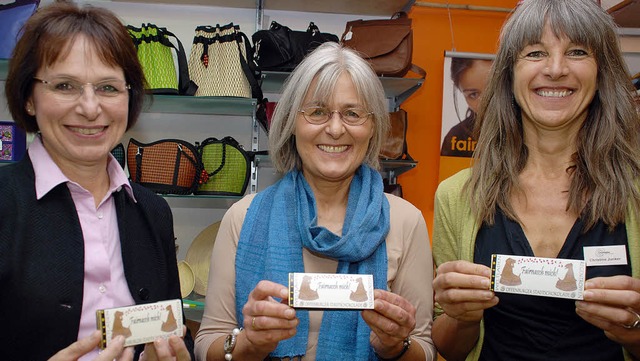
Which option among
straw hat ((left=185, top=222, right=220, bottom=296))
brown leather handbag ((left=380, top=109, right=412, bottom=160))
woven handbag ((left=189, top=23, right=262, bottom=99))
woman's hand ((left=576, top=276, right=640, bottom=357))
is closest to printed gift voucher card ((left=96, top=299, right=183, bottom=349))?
woman's hand ((left=576, top=276, right=640, bottom=357))

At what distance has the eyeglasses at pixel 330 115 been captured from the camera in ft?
7.03

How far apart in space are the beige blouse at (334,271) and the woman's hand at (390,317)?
6.1 inches

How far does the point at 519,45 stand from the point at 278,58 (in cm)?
210

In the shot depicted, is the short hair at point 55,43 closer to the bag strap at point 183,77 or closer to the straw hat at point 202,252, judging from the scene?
the bag strap at point 183,77

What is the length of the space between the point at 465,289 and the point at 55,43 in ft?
4.55

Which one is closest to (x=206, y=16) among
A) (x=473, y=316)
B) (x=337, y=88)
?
(x=337, y=88)

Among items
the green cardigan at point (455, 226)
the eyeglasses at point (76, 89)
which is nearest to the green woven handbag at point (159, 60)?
the eyeglasses at point (76, 89)

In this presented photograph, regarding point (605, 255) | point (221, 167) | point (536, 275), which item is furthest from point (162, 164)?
point (605, 255)

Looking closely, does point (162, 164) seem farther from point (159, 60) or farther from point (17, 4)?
point (17, 4)

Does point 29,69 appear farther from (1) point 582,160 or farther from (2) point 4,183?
(1) point 582,160

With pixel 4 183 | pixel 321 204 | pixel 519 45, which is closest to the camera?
pixel 4 183

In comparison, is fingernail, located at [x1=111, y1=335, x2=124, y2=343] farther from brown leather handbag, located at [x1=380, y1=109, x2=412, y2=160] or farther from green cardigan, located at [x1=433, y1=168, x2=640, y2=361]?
brown leather handbag, located at [x1=380, y1=109, x2=412, y2=160]

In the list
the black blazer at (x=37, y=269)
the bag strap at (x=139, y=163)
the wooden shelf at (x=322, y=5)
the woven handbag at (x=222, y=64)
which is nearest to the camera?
the black blazer at (x=37, y=269)

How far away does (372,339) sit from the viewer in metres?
2.01
